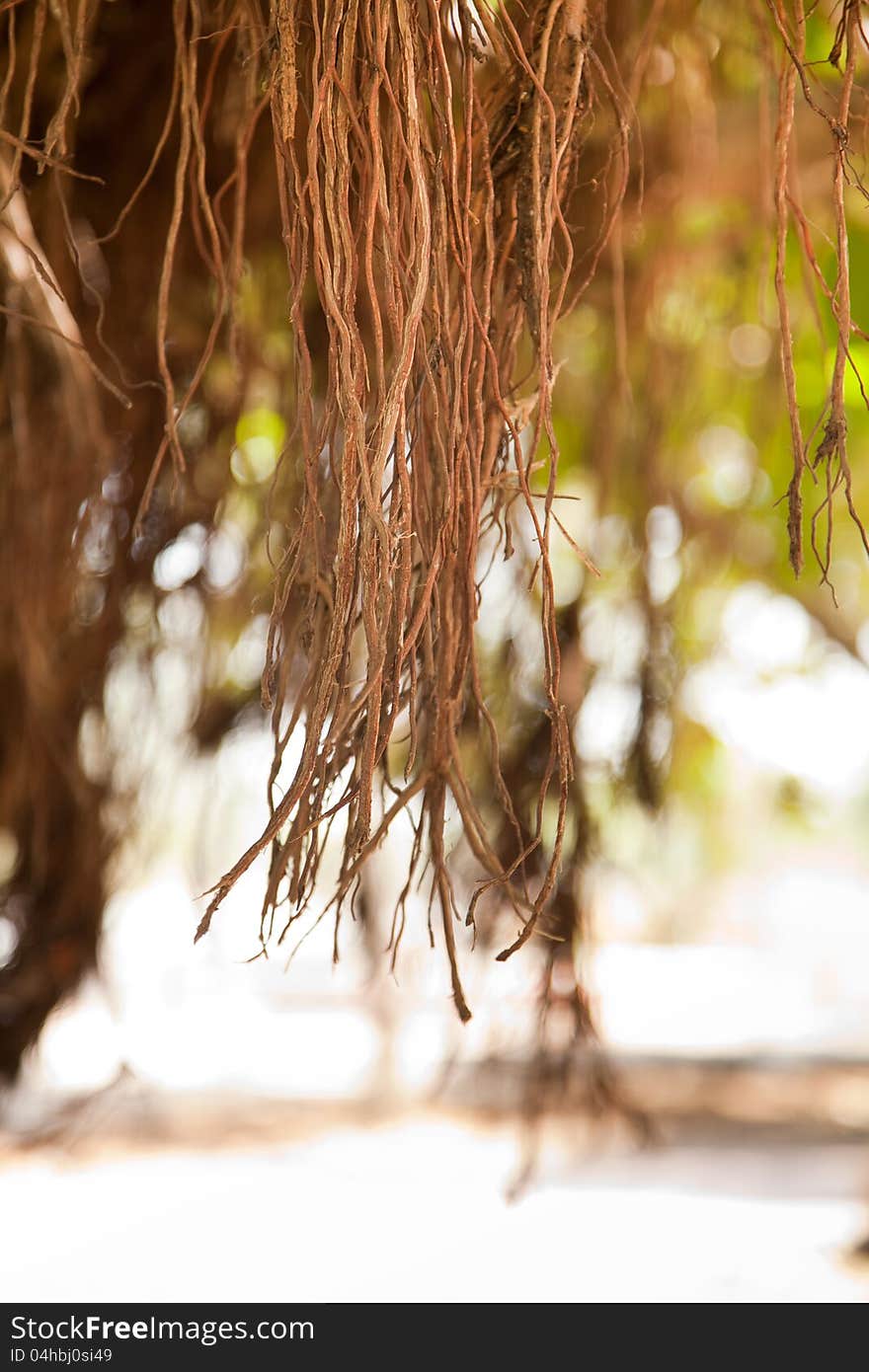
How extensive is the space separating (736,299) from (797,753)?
1.21 meters

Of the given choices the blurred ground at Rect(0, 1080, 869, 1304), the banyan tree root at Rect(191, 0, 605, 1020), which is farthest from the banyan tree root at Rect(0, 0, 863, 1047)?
the blurred ground at Rect(0, 1080, 869, 1304)

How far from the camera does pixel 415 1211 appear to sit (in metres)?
3.51

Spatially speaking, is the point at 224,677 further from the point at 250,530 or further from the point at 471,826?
the point at 471,826

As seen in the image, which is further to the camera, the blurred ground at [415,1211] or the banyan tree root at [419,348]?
the blurred ground at [415,1211]

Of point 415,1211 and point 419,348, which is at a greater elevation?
point 419,348

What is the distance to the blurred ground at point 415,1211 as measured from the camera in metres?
2.79

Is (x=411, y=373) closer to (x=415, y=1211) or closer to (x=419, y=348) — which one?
(x=419, y=348)

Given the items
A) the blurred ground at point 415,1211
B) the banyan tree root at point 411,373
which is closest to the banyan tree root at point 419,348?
the banyan tree root at point 411,373

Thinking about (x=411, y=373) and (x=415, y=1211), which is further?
(x=415, y=1211)

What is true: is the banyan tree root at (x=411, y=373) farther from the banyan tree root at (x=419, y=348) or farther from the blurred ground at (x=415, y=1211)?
the blurred ground at (x=415, y=1211)

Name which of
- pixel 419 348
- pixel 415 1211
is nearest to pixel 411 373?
pixel 419 348

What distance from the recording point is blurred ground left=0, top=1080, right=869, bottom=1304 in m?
2.79

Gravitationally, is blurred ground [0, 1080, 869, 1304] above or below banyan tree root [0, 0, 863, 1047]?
below

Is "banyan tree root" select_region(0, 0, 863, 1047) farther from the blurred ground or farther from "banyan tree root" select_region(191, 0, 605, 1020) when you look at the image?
the blurred ground
